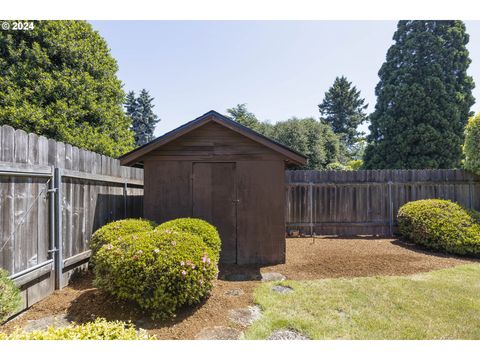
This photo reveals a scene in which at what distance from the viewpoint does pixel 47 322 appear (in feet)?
10.0

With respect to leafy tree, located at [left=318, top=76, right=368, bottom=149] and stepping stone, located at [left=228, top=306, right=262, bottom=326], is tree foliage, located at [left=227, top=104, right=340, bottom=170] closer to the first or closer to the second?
stepping stone, located at [left=228, top=306, right=262, bottom=326]

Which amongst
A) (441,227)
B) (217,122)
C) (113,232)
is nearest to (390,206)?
(441,227)

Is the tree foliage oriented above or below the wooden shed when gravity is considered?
above

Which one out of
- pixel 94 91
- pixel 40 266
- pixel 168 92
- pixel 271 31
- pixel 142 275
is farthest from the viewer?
pixel 168 92

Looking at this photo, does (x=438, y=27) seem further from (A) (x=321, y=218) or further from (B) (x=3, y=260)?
(B) (x=3, y=260)

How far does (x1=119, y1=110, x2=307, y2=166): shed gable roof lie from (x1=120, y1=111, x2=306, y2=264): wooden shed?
0.46ft

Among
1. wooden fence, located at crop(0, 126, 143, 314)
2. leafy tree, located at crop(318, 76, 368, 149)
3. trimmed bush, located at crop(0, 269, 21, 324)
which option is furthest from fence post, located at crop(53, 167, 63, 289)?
leafy tree, located at crop(318, 76, 368, 149)

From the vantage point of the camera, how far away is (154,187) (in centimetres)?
582

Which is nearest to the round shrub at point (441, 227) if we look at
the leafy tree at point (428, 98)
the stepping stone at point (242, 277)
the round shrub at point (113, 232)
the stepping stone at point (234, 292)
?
the stepping stone at point (242, 277)

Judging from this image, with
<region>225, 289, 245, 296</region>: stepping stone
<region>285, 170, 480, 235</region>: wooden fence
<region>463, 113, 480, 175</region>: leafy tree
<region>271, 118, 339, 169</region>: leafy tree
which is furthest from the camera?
<region>271, 118, 339, 169</region>: leafy tree

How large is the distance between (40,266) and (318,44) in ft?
22.1

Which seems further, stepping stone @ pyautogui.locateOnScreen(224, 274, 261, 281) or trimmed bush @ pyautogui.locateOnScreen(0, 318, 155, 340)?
stepping stone @ pyautogui.locateOnScreen(224, 274, 261, 281)

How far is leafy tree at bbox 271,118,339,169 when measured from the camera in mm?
18141
